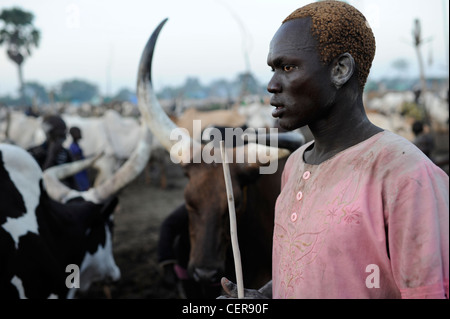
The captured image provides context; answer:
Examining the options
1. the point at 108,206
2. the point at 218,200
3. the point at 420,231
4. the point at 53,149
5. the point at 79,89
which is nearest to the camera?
the point at 420,231

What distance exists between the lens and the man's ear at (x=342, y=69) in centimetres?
102

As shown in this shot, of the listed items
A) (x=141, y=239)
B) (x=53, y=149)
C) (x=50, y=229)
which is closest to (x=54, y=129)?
(x=53, y=149)

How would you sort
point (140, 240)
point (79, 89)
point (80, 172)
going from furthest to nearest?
1. point (79, 89)
2. point (140, 240)
3. point (80, 172)

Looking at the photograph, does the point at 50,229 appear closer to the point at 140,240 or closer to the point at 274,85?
the point at 274,85

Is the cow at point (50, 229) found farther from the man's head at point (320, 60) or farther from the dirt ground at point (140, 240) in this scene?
the man's head at point (320, 60)

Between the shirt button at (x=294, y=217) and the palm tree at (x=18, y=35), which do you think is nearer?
the shirt button at (x=294, y=217)

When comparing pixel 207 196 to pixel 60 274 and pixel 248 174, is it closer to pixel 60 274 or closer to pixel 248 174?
pixel 248 174

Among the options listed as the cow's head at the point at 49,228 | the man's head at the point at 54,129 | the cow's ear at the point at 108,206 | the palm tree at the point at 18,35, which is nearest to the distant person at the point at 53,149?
the man's head at the point at 54,129

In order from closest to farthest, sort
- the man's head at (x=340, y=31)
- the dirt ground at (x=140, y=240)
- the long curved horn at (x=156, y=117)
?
1. the man's head at (x=340, y=31)
2. the long curved horn at (x=156, y=117)
3. the dirt ground at (x=140, y=240)

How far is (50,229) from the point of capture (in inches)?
101

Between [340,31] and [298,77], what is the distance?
158 mm

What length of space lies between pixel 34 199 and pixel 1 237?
0.39 metres

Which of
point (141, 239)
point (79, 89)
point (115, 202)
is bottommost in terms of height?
point (141, 239)

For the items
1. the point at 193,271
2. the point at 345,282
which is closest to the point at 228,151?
the point at 193,271
